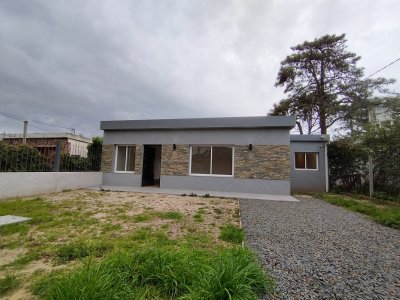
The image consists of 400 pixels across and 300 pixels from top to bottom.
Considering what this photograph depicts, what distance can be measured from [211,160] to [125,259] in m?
8.21

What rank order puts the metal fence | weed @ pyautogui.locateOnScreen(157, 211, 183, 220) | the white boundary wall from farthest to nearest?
the metal fence < the white boundary wall < weed @ pyautogui.locateOnScreen(157, 211, 183, 220)

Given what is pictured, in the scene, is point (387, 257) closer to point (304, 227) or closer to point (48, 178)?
point (304, 227)

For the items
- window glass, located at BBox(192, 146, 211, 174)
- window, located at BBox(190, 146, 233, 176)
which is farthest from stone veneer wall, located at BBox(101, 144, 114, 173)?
window glass, located at BBox(192, 146, 211, 174)

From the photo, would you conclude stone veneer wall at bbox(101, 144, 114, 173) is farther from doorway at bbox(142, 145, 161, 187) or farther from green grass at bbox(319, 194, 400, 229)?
green grass at bbox(319, 194, 400, 229)

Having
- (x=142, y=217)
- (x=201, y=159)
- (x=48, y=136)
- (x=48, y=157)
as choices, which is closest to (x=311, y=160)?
(x=201, y=159)

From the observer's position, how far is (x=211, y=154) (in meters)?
10.4

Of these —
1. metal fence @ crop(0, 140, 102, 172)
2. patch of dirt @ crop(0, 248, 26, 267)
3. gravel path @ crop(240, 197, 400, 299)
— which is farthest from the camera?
metal fence @ crop(0, 140, 102, 172)

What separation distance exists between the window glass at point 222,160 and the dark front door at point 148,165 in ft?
13.2

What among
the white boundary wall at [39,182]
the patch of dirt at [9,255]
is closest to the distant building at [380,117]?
the patch of dirt at [9,255]

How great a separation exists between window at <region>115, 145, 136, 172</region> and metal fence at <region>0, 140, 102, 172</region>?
1170 millimetres

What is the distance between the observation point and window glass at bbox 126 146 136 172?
11.4 metres

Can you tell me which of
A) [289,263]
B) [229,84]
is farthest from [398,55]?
[289,263]

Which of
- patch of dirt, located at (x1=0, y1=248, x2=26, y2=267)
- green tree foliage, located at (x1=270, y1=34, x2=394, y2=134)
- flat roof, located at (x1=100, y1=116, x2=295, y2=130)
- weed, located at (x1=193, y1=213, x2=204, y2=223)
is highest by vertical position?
green tree foliage, located at (x1=270, y1=34, x2=394, y2=134)

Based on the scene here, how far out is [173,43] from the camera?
9.80m
